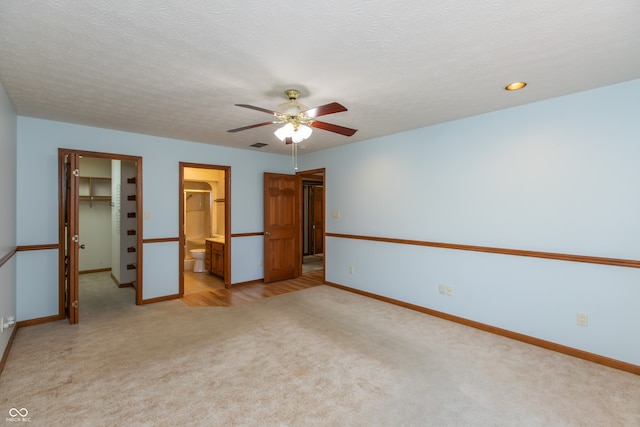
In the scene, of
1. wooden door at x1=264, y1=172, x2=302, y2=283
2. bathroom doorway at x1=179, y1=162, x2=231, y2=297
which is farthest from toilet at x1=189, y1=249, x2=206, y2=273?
wooden door at x1=264, y1=172, x2=302, y2=283

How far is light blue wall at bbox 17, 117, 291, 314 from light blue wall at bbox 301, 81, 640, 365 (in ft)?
7.53

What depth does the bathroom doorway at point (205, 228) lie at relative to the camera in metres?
5.19

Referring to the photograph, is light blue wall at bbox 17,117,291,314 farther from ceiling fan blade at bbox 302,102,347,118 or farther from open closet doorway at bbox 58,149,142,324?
ceiling fan blade at bbox 302,102,347,118

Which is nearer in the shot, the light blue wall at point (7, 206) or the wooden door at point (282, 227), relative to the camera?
the light blue wall at point (7, 206)

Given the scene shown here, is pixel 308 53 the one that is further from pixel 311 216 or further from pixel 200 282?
pixel 311 216

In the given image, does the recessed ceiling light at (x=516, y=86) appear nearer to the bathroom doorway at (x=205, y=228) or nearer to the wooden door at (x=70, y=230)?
the bathroom doorway at (x=205, y=228)

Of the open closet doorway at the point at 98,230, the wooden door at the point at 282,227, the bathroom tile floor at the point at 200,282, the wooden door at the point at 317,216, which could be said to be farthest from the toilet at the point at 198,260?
the wooden door at the point at 317,216

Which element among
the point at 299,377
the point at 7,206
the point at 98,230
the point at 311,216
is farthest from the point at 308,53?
the point at 311,216

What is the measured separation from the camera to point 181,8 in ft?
5.19

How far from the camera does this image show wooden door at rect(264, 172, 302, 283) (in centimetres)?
561

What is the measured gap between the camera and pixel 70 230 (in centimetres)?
361

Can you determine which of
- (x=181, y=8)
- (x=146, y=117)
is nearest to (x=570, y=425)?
(x=181, y=8)

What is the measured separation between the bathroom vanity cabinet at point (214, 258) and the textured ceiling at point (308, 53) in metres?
3.12

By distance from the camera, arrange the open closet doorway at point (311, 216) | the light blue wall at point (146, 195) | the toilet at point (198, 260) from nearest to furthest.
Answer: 1. the light blue wall at point (146, 195)
2. the toilet at point (198, 260)
3. the open closet doorway at point (311, 216)
